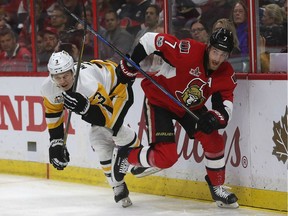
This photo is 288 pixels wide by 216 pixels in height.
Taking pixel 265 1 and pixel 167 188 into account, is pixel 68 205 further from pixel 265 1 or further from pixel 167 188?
pixel 265 1

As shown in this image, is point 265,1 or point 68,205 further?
point 68,205

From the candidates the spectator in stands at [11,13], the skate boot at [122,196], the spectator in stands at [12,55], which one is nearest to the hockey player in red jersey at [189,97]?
the skate boot at [122,196]

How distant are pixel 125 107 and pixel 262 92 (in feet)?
3.22

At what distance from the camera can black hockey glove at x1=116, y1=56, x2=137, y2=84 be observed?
5863 millimetres

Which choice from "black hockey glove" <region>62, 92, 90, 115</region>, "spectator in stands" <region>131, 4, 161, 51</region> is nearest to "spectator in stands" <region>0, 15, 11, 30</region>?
"spectator in stands" <region>131, 4, 161, 51</region>

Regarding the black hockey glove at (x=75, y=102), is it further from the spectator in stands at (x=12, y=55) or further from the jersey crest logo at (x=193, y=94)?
the spectator in stands at (x=12, y=55)

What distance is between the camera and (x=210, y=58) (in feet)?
18.5

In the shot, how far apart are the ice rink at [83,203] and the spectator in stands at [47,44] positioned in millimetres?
1039

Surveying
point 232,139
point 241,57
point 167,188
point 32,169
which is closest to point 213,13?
point 241,57

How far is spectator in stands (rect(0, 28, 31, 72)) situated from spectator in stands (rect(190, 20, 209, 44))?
6.41 feet

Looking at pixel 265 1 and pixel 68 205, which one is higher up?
pixel 265 1

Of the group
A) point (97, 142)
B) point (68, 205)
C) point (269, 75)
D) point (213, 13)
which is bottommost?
point (68, 205)

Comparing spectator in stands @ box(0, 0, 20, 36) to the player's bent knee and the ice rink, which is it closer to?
the ice rink

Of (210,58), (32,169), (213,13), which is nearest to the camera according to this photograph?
(210,58)
